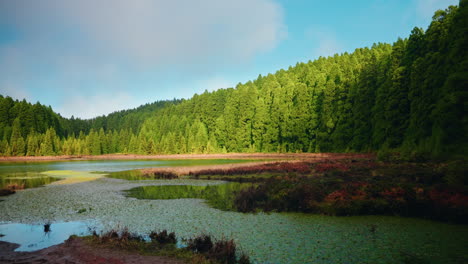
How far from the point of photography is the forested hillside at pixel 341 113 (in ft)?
99.3

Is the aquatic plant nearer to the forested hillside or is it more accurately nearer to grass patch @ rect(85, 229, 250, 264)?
grass patch @ rect(85, 229, 250, 264)

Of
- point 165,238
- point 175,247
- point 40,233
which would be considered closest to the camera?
point 175,247

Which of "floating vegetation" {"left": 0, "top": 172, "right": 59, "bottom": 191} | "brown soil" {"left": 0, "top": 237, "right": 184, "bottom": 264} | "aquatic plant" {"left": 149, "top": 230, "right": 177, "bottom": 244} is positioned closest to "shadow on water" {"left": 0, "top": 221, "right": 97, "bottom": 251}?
"brown soil" {"left": 0, "top": 237, "right": 184, "bottom": 264}

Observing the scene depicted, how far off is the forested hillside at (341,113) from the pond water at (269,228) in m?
19.5

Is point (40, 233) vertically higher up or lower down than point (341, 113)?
lower down

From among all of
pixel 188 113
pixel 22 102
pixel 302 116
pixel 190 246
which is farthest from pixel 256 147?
pixel 22 102

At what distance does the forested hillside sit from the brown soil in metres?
27.3

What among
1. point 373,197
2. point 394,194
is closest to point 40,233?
point 373,197

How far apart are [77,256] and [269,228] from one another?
7333 millimetres

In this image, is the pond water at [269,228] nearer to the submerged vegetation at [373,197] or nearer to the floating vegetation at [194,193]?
the submerged vegetation at [373,197]

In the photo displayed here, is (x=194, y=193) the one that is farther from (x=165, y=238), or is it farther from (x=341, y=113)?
(x=341, y=113)

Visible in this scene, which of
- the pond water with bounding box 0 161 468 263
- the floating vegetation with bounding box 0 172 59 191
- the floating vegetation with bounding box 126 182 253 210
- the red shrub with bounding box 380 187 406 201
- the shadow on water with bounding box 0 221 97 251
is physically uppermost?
the red shrub with bounding box 380 187 406 201

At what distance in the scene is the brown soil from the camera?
961 cm

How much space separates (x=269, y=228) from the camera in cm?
1331
